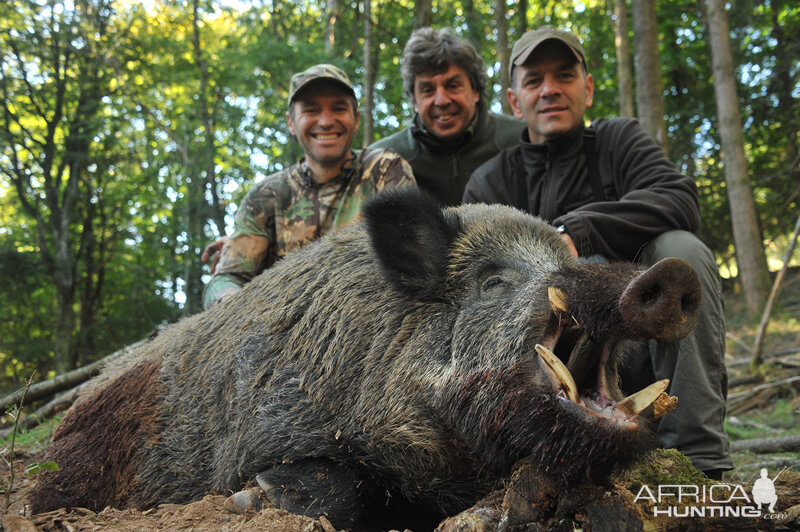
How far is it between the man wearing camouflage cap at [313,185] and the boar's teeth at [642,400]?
10.3 feet

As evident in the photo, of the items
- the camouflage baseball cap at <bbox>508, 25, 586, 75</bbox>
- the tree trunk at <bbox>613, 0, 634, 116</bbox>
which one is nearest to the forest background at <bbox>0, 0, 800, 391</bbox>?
the tree trunk at <bbox>613, 0, 634, 116</bbox>

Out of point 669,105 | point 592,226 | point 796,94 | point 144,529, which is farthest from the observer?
point 669,105

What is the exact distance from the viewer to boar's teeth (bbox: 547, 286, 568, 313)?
2090 mm

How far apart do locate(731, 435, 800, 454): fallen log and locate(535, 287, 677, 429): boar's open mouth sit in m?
2.55

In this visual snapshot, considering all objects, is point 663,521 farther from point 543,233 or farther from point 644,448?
point 543,233

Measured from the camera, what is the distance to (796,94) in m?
13.1

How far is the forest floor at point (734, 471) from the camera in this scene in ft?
7.29

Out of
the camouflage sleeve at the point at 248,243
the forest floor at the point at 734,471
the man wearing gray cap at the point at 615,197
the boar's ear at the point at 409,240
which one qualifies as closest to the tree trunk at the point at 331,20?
the camouflage sleeve at the point at 248,243

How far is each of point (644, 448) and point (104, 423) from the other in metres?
2.94

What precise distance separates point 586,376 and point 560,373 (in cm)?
26

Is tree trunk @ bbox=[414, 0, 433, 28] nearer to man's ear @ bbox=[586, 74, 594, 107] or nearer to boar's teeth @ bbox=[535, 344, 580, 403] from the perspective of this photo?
man's ear @ bbox=[586, 74, 594, 107]

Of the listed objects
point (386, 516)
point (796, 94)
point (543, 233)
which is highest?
point (796, 94)

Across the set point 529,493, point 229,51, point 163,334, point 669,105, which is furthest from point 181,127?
point 529,493

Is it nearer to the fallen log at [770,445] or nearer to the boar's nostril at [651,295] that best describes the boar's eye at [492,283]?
the boar's nostril at [651,295]
